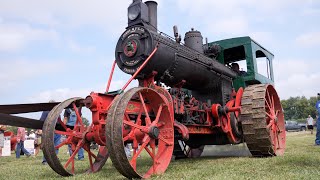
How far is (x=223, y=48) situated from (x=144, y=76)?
11.0 ft

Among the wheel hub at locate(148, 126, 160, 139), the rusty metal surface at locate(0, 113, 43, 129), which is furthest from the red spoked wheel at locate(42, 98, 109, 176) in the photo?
the wheel hub at locate(148, 126, 160, 139)

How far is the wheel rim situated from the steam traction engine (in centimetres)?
2

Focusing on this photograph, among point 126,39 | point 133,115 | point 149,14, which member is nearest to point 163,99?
point 133,115

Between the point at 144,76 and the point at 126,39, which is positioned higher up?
the point at 126,39

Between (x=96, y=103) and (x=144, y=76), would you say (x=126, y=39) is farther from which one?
(x=96, y=103)

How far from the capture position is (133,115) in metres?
4.91

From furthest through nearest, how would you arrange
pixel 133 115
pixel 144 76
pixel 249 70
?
1. pixel 249 70
2. pixel 144 76
3. pixel 133 115

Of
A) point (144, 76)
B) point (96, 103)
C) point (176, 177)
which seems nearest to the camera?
point (176, 177)

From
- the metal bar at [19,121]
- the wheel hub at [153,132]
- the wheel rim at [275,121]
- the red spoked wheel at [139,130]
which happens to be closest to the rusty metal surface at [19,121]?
the metal bar at [19,121]

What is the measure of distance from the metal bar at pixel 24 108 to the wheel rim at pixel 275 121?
12.9 feet

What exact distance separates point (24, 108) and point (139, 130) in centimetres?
162

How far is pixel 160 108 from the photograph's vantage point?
4.79 m

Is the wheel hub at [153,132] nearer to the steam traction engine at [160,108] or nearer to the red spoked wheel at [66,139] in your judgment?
the steam traction engine at [160,108]

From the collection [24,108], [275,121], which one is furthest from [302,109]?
[24,108]
